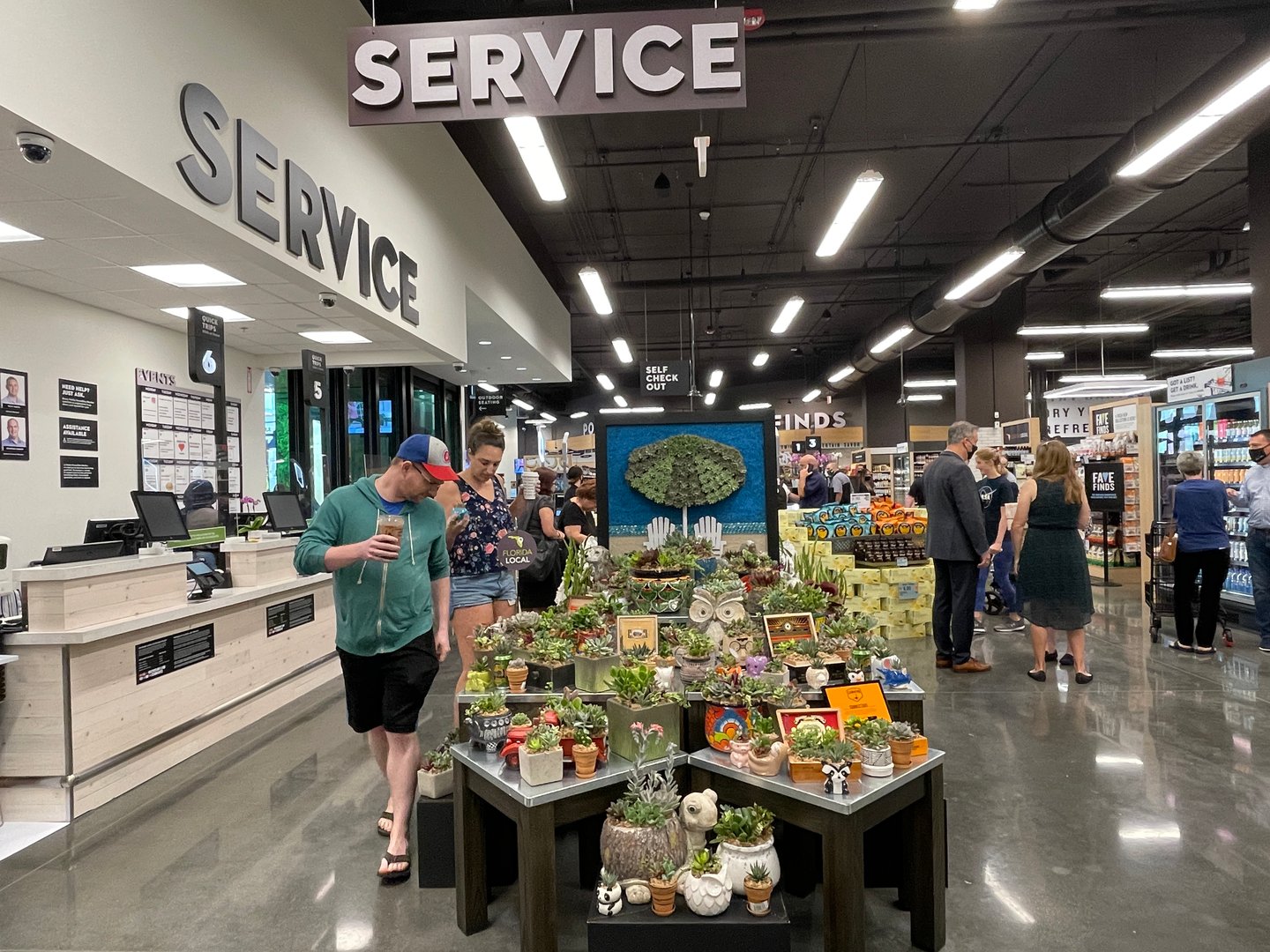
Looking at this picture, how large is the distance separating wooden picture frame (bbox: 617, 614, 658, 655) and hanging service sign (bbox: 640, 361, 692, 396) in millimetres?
9311

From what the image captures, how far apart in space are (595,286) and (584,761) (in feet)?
28.2

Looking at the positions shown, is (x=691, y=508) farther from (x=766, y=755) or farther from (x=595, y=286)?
(x=595, y=286)

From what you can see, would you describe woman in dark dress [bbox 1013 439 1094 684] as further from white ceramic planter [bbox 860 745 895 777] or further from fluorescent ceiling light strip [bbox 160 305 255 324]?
fluorescent ceiling light strip [bbox 160 305 255 324]

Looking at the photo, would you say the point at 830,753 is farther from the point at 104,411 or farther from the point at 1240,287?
the point at 1240,287

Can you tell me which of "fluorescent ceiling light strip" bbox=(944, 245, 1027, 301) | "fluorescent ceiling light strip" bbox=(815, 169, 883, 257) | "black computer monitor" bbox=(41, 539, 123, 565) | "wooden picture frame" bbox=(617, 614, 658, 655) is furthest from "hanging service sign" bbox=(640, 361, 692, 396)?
"wooden picture frame" bbox=(617, 614, 658, 655)

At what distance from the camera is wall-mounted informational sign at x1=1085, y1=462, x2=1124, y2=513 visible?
9406 millimetres

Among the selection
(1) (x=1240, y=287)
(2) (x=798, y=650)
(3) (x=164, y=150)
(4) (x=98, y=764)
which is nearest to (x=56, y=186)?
(3) (x=164, y=150)

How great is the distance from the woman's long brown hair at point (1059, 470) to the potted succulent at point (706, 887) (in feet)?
13.8

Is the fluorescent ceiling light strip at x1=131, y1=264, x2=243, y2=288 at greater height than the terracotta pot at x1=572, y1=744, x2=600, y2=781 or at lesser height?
greater

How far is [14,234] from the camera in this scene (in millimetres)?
3926

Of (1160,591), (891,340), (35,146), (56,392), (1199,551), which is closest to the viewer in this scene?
(35,146)

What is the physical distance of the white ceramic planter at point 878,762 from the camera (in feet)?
7.52

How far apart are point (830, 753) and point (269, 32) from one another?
14.5 ft

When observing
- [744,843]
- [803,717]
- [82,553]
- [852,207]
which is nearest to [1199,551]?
[852,207]
